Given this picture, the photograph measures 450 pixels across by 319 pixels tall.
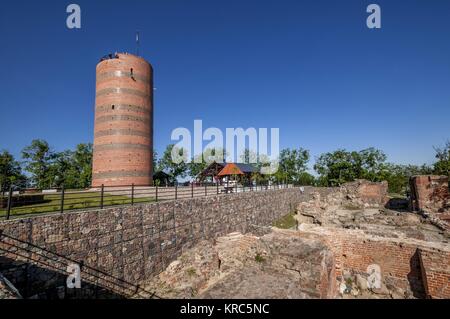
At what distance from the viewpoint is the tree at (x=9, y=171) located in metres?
35.6

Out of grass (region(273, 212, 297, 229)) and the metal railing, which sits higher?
the metal railing

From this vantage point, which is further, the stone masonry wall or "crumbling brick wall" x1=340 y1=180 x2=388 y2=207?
"crumbling brick wall" x1=340 y1=180 x2=388 y2=207

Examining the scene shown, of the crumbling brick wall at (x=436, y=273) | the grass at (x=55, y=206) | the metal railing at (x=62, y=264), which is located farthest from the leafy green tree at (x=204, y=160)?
the crumbling brick wall at (x=436, y=273)

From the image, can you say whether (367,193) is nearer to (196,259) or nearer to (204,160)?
(196,259)

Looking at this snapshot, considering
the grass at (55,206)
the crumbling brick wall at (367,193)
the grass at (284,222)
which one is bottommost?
the grass at (284,222)

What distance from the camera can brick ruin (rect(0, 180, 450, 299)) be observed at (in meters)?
4.25

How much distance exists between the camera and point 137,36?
2297cm

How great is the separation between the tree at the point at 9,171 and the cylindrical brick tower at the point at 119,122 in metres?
26.7

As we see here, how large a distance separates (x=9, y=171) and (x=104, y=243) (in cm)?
4464

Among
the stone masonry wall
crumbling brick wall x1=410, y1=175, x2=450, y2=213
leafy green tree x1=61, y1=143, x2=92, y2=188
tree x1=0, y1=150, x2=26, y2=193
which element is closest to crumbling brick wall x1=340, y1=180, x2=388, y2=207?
crumbling brick wall x1=410, y1=175, x2=450, y2=213

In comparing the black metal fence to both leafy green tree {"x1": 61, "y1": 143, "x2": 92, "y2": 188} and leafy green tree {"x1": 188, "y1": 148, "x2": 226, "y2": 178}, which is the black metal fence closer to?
leafy green tree {"x1": 61, "y1": 143, "x2": 92, "y2": 188}

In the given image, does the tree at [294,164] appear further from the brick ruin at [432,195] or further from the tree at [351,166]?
the brick ruin at [432,195]

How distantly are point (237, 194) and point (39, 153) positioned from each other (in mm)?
36883

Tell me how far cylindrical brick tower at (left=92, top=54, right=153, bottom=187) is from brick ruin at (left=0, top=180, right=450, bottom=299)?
10043 mm
